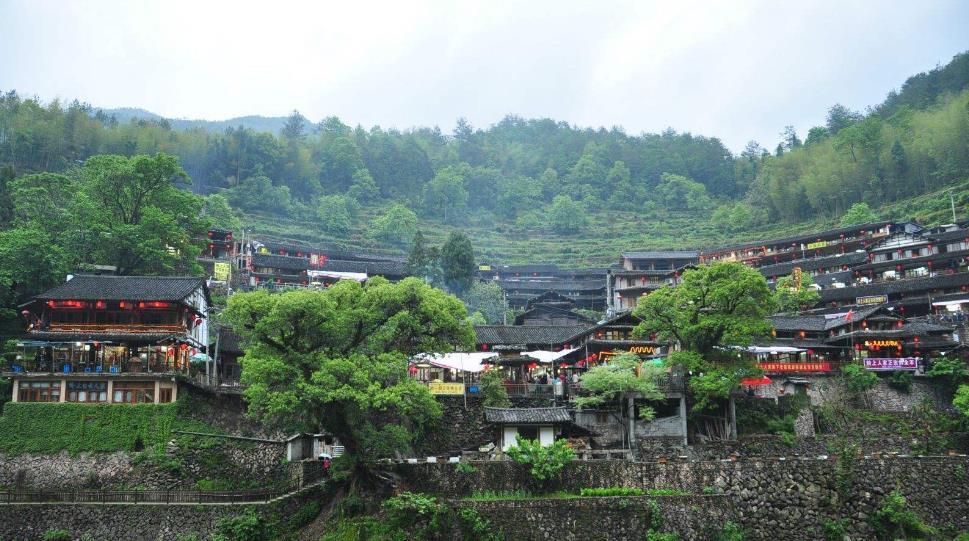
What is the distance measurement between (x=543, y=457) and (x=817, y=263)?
170 ft

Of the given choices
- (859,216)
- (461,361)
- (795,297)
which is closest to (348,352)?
(461,361)

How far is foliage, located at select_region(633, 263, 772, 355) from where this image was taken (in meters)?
43.1

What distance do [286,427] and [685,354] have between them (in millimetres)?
20442

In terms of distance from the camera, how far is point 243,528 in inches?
1382

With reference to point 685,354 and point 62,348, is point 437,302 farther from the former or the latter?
point 62,348

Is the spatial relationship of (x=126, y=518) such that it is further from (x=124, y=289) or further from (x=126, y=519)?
(x=124, y=289)

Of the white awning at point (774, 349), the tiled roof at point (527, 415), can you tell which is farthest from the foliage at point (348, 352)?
the white awning at point (774, 349)

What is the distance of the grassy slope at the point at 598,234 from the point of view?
97.4 m

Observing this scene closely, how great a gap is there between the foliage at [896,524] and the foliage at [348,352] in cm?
1972

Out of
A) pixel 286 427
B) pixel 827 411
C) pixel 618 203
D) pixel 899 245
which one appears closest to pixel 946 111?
pixel 899 245

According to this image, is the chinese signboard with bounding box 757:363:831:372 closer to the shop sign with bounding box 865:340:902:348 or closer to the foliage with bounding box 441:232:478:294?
the shop sign with bounding box 865:340:902:348

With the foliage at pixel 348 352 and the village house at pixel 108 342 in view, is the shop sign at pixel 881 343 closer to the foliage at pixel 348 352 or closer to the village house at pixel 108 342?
the foliage at pixel 348 352

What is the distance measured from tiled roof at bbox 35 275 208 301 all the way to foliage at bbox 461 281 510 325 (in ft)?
124

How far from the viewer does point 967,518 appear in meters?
38.4
